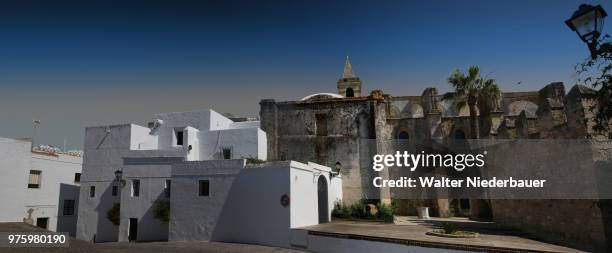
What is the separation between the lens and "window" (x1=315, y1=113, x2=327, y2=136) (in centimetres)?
2347

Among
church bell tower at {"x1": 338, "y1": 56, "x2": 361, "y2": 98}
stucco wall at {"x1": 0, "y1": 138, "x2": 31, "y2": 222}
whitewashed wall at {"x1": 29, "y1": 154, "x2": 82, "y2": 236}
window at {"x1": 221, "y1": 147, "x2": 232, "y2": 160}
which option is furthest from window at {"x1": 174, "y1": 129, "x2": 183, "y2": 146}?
church bell tower at {"x1": 338, "y1": 56, "x2": 361, "y2": 98}

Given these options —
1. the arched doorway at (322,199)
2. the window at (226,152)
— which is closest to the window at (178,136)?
the window at (226,152)

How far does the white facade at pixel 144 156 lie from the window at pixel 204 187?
3420mm

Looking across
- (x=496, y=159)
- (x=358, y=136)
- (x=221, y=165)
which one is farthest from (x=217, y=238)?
(x=496, y=159)

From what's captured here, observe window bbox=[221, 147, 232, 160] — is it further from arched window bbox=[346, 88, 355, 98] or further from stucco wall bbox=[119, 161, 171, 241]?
arched window bbox=[346, 88, 355, 98]

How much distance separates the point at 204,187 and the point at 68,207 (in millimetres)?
17243

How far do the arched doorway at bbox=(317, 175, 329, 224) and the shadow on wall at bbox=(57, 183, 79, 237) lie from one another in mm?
19350

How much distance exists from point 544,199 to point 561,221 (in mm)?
1166

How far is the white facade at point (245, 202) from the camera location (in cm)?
1481

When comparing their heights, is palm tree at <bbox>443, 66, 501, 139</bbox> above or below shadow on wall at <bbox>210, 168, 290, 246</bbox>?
above

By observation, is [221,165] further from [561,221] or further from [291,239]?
[561,221]

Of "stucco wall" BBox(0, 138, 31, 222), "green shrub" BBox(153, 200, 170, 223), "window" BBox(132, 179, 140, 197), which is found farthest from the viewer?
"stucco wall" BBox(0, 138, 31, 222)

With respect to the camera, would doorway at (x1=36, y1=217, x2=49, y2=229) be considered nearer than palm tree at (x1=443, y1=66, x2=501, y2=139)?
No

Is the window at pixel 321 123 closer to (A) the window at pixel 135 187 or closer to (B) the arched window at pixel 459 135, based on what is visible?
(B) the arched window at pixel 459 135
